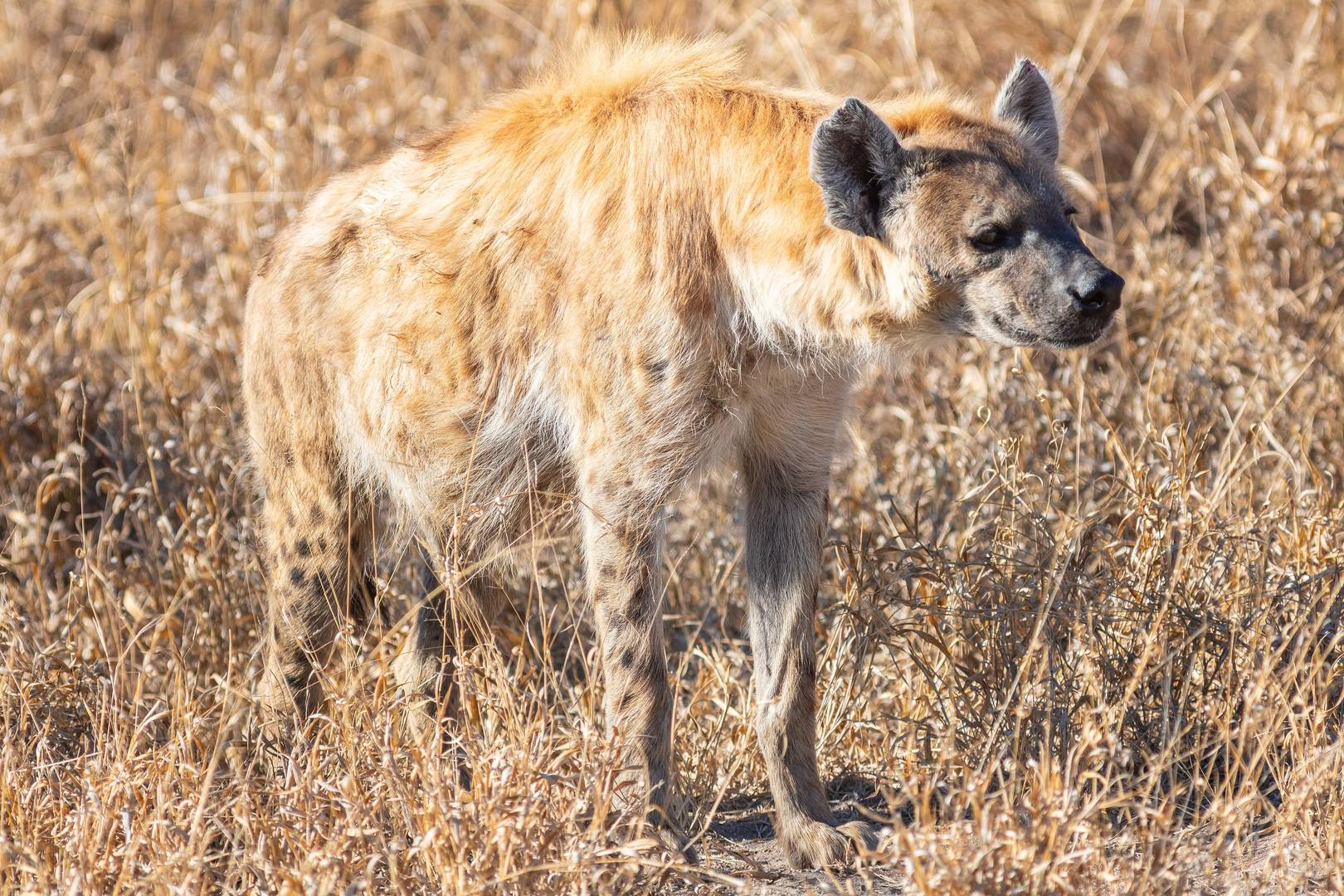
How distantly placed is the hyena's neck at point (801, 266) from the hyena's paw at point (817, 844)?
39.0 inches

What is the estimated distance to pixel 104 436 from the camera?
5.07m

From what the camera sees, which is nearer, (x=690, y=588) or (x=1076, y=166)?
(x=690, y=588)

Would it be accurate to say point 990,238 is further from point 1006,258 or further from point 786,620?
point 786,620

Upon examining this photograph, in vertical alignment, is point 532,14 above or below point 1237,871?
above

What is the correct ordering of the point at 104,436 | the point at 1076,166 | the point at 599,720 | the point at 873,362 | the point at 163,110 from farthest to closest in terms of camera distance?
the point at 163,110, the point at 1076,166, the point at 104,436, the point at 599,720, the point at 873,362

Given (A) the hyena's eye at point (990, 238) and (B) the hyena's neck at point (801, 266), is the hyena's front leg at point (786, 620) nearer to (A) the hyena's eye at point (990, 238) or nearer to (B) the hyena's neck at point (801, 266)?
(B) the hyena's neck at point (801, 266)

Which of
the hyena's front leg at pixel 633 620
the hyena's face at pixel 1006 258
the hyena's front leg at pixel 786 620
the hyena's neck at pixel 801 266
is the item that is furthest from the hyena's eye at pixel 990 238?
the hyena's front leg at pixel 633 620

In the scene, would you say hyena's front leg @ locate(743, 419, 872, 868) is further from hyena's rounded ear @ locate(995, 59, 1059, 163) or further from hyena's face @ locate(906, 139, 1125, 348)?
hyena's rounded ear @ locate(995, 59, 1059, 163)

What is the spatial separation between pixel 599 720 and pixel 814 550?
2.14 ft

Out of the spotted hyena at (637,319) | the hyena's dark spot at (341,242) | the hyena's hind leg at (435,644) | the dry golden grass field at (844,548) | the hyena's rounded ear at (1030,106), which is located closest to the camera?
the dry golden grass field at (844,548)

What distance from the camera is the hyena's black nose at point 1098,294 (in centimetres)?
294

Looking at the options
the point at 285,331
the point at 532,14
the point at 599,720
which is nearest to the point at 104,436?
the point at 285,331

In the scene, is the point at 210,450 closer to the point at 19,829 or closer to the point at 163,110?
the point at 19,829

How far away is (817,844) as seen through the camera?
324 centimetres
